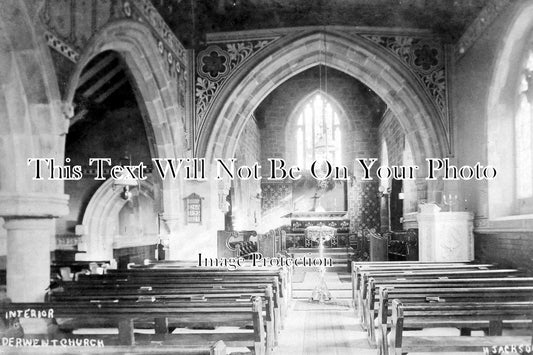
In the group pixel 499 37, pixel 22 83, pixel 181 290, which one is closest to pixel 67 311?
pixel 181 290

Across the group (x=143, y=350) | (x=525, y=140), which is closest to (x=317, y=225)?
(x=525, y=140)

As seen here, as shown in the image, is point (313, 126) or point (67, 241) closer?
Result: point (67, 241)

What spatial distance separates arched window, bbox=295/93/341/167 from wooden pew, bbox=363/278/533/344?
12564 mm

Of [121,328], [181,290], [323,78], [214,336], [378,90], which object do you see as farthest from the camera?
[323,78]

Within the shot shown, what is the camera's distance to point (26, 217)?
5137 millimetres

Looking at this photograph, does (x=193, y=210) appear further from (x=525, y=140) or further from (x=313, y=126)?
(x=313, y=126)

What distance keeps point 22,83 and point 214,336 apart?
3.16 m

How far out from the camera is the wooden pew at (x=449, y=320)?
3391mm

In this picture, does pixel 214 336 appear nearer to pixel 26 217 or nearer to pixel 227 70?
pixel 26 217

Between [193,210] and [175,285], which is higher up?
[193,210]

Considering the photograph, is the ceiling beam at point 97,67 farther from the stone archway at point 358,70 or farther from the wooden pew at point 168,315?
the wooden pew at point 168,315

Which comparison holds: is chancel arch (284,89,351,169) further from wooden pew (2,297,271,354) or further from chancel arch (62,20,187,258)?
wooden pew (2,297,271,354)

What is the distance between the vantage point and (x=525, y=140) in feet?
25.5

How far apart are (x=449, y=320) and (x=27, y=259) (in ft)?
12.3
